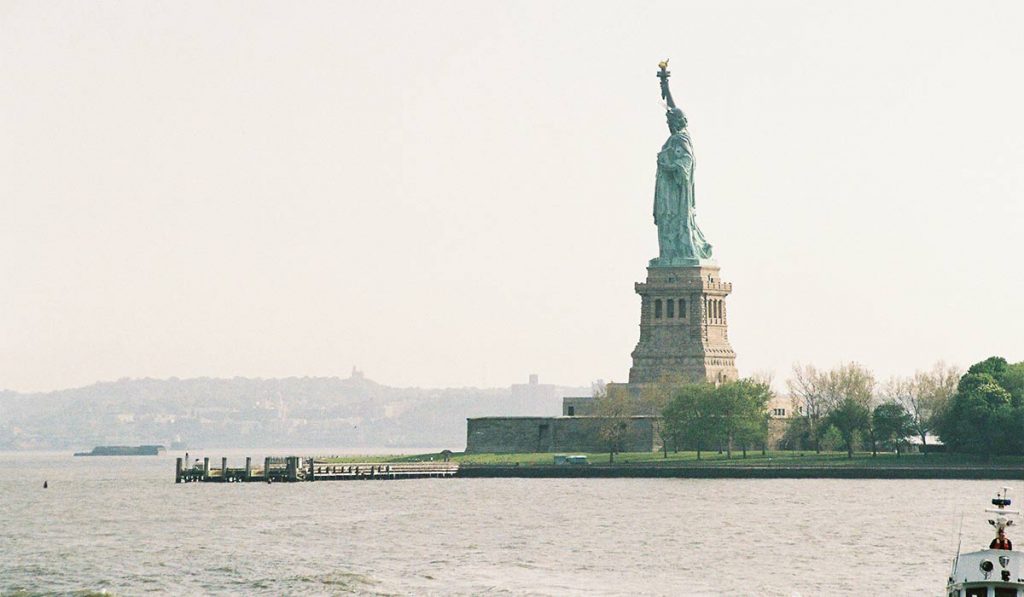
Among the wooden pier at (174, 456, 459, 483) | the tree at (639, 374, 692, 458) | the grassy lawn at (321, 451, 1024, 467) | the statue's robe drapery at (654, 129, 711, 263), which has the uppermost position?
the statue's robe drapery at (654, 129, 711, 263)

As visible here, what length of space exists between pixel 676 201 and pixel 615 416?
21089 millimetres

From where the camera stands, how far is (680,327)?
173m

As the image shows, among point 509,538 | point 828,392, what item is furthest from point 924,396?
point 509,538

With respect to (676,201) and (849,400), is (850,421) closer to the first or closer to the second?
(849,400)

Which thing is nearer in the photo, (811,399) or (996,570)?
(996,570)

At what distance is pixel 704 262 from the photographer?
174625 mm

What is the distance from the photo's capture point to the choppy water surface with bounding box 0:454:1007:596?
3041 inches

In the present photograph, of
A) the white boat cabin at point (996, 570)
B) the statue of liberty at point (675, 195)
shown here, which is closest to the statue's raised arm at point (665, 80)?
the statue of liberty at point (675, 195)

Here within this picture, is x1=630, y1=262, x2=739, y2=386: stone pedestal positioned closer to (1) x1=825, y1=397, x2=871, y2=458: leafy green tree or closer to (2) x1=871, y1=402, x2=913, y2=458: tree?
(1) x1=825, y1=397, x2=871, y2=458: leafy green tree

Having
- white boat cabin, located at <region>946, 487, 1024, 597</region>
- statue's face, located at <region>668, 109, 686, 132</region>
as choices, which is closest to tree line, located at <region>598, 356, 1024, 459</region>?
statue's face, located at <region>668, 109, 686, 132</region>

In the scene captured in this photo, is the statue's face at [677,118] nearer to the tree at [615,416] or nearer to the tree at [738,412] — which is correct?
the tree at [615,416]

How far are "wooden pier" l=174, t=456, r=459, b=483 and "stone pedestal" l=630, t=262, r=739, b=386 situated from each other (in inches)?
873

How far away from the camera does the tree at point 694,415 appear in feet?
513

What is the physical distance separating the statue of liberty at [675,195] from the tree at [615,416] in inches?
539
